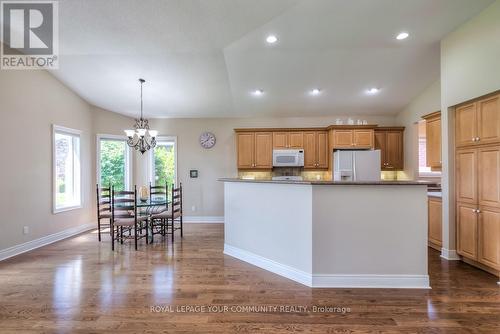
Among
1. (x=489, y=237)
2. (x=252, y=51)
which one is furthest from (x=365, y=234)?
(x=252, y=51)

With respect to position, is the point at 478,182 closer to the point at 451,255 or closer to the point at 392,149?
the point at 451,255

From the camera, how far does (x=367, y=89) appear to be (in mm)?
4965

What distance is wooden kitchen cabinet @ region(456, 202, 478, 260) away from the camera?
321 cm

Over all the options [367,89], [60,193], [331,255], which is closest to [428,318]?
[331,255]

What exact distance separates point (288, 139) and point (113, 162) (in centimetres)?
427

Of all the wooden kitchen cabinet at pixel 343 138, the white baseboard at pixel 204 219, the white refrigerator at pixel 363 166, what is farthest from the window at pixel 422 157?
the white baseboard at pixel 204 219

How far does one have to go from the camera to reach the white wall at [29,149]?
147 inches

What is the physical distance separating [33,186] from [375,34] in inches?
235

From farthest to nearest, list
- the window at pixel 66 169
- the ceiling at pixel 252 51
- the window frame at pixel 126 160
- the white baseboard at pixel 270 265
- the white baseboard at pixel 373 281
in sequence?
1. the window frame at pixel 126 160
2. the window at pixel 66 169
3. the ceiling at pixel 252 51
4. the white baseboard at pixel 270 265
5. the white baseboard at pixel 373 281

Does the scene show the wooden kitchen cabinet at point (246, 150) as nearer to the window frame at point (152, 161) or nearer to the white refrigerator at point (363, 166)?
the window frame at point (152, 161)

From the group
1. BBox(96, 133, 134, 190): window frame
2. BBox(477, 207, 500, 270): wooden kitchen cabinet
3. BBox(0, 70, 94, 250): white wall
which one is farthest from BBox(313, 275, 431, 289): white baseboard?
BBox(96, 133, 134, 190): window frame

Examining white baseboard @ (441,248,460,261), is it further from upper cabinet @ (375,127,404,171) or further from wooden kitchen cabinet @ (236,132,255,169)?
wooden kitchen cabinet @ (236,132,255,169)

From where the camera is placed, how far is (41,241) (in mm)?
4273

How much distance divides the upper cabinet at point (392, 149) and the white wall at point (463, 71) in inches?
81.3
